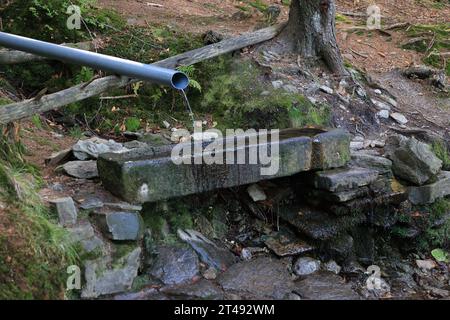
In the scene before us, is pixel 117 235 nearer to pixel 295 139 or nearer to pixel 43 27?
pixel 295 139

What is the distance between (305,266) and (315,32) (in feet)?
14.2

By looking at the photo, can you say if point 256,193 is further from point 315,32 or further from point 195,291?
point 315,32

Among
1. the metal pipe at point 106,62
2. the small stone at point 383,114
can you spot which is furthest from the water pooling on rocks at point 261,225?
the small stone at point 383,114

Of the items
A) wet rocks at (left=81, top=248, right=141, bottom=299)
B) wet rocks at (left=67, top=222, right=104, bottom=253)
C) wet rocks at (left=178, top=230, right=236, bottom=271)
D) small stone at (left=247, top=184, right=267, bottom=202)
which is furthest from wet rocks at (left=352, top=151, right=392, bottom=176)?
wet rocks at (left=67, top=222, right=104, bottom=253)

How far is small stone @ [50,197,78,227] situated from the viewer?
4912 millimetres

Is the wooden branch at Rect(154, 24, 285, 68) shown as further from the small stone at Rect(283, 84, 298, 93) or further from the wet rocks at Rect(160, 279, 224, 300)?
the wet rocks at Rect(160, 279, 224, 300)

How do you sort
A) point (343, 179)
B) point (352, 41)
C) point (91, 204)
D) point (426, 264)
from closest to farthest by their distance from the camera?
point (91, 204) → point (343, 179) → point (426, 264) → point (352, 41)

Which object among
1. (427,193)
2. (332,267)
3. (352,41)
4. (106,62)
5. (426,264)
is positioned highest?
(106,62)

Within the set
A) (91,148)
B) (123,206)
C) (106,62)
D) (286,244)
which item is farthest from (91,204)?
(286,244)

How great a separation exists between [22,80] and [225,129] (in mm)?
3018

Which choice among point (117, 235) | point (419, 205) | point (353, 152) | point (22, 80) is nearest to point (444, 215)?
point (419, 205)

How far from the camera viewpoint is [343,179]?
611 cm

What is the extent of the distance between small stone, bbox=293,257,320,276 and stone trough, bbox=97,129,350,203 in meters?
0.94
